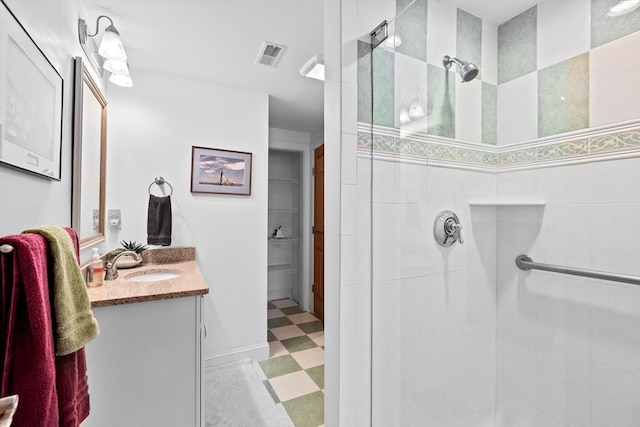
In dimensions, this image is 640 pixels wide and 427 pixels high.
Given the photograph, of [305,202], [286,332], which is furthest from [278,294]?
[305,202]

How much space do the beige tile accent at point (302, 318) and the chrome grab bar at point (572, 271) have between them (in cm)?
262

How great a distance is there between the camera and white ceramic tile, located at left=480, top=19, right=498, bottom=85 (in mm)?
1228

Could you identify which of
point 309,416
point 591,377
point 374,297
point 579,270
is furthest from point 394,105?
point 309,416

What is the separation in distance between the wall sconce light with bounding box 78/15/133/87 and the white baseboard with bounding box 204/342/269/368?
6.96 ft

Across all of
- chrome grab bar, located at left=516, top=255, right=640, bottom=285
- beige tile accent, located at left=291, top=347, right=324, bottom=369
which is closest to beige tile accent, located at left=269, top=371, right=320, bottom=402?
beige tile accent, located at left=291, top=347, right=324, bottom=369

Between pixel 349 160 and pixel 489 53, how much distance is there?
2.61 feet

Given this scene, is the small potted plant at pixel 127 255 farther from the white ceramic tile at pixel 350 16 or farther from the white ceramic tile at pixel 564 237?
the white ceramic tile at pixel 564 237

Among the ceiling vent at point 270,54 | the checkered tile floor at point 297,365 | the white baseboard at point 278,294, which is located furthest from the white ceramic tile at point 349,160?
the white baseboard at point 278,294

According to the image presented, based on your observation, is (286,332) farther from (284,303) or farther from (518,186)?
(518,186)

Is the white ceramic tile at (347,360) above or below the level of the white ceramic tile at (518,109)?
below

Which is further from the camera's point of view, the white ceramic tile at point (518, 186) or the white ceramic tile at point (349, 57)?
the white ceramic tile at point (518, 186)

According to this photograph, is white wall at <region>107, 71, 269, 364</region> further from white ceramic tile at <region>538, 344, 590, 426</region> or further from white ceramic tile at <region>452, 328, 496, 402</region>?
white ceramic tile at <region>538, 344, 590, 426</region>

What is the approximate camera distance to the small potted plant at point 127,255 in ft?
6.35

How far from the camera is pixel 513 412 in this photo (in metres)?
1.28
